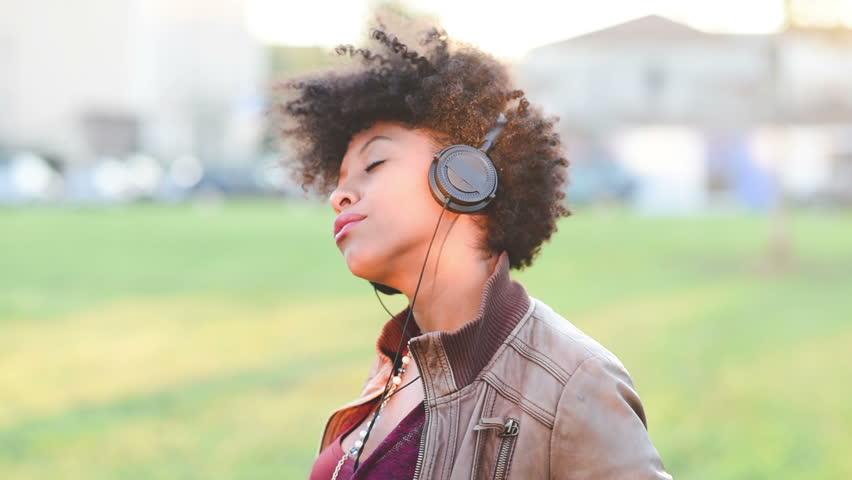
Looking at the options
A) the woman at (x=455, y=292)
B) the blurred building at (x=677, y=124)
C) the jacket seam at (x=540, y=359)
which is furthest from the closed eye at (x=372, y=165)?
the blurred building at (x=677, y=124)

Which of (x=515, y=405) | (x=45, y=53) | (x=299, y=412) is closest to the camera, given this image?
(x=515, y=405)

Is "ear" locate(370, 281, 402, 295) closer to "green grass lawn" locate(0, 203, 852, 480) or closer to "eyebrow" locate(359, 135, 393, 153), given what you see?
"eyebrow" locate(359, 135, 393, 153)

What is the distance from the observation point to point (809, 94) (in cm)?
3297

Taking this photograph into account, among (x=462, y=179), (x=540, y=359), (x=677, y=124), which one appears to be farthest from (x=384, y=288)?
(x=677, y=124)

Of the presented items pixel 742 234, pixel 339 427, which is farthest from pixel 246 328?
pixel 742 234

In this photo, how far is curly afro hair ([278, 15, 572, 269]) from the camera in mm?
2154

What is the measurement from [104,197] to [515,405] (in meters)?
32.1

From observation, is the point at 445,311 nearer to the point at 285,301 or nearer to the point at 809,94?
the point at 285,301

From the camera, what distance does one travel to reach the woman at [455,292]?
6.10 ft

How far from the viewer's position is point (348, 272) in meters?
15.6

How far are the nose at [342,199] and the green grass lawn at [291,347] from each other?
635mm

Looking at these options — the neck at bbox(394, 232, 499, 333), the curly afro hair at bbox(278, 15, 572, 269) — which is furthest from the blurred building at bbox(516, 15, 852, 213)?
the neck at bbox(394, 232, 499, 333)

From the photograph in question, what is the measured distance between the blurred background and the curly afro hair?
0.51 ft

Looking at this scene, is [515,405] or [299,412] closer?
[515,405]
